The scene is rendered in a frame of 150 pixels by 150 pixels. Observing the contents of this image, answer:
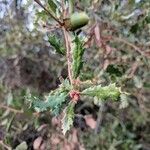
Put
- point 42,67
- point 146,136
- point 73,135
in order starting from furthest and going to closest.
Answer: point 146,136, point 42,67, point 73,135

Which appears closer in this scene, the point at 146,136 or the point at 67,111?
the point at 67,111

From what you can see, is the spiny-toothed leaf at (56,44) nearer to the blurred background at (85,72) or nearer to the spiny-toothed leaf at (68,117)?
the spiny-toothed leaf at (68,117)

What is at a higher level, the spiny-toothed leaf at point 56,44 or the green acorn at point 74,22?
the green acorn at point 74,22

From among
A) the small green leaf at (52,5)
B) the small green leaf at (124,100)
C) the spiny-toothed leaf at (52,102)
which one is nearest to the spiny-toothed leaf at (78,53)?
the spiny-toothed leaf at (52,102)

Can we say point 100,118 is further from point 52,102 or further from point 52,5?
point 52,102

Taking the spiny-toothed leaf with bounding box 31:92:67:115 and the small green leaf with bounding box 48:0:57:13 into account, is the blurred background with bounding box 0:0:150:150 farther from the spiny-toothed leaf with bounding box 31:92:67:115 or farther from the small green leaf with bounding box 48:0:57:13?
the spiny-toothed leaf with bounding box 31:92:67:115

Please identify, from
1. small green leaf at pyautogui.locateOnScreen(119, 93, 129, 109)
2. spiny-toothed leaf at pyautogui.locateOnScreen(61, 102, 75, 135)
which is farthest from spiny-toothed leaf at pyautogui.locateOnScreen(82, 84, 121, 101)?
small green leaf at pyautogui.locateOnScreen(119, 93, 129, 109)

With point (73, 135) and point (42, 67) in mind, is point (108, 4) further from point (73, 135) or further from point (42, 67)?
point (42, 67)

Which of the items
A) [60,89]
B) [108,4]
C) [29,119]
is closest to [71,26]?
[60,89]
